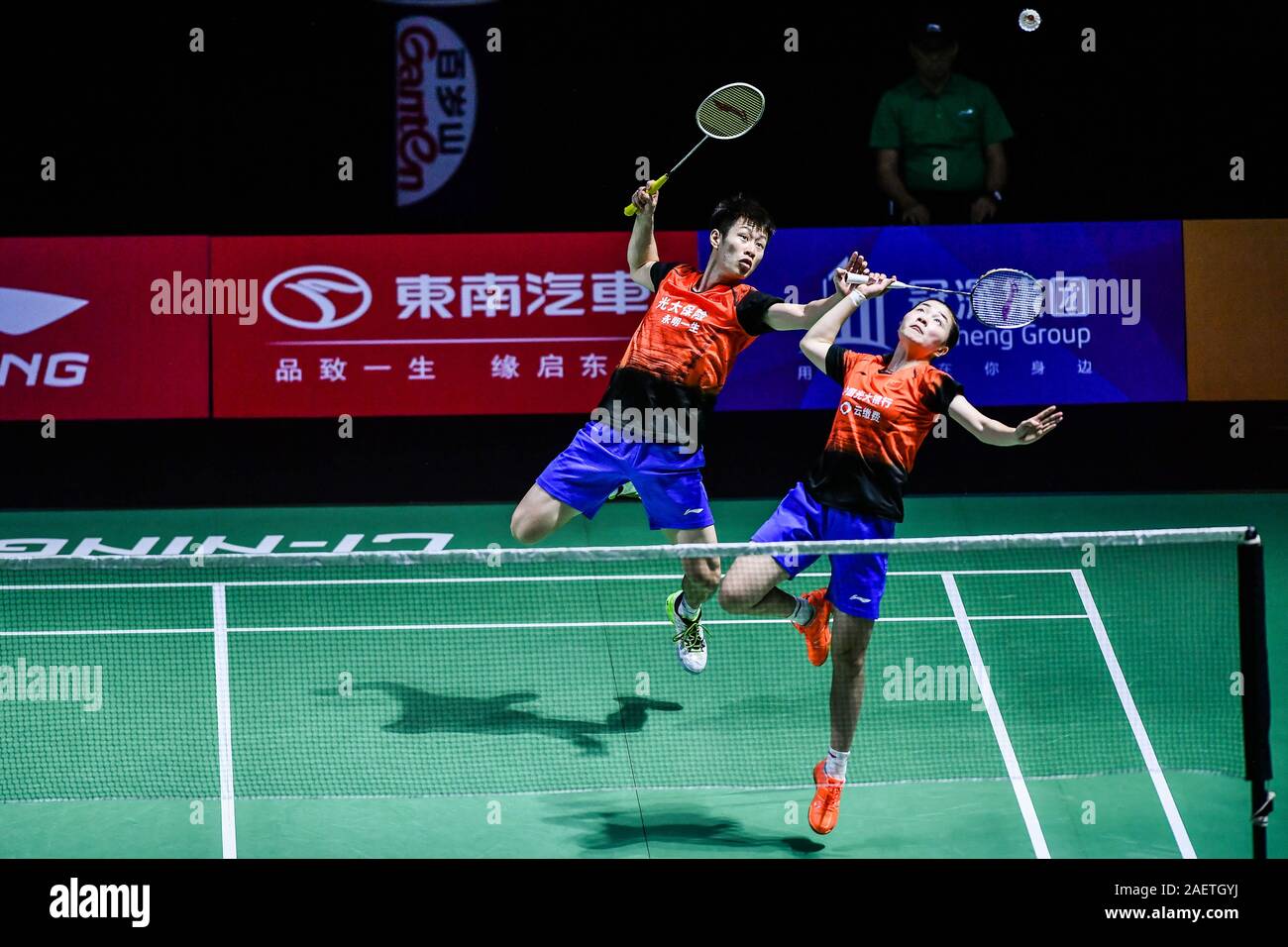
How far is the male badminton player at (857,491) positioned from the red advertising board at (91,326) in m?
6.03

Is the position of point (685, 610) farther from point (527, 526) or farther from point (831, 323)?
point (831, 323)

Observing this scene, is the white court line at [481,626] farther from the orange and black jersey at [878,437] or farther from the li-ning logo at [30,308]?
the li-ning logo at [30,308]

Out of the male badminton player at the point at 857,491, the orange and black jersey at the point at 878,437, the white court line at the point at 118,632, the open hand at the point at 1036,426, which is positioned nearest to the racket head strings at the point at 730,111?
the male badminton player at the point at 857,491

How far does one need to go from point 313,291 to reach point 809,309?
5040 millimetres

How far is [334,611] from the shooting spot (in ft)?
31.4

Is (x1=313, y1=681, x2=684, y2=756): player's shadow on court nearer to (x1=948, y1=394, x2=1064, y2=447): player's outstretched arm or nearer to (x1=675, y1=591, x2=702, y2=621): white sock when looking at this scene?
(x1=675, y1=591, x2=702, y2=621): white sock

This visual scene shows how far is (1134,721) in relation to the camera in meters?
7.84

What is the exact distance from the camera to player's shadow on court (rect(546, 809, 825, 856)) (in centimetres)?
657

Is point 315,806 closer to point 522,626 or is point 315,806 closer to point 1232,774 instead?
point 522,626

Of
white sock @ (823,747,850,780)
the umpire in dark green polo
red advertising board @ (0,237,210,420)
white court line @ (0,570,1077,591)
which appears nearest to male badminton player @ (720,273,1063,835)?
white sock @ (823,747,850,780)

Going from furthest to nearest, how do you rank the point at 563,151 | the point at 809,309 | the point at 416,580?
1. the point at 563,151
2. the point at 416,580
3. the point at 809,309

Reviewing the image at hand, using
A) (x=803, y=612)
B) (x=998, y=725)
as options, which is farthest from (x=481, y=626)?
(x=998, y=725)

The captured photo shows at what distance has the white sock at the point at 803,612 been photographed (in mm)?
7336

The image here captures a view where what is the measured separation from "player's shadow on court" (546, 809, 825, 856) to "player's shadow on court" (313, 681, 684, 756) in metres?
0.69
